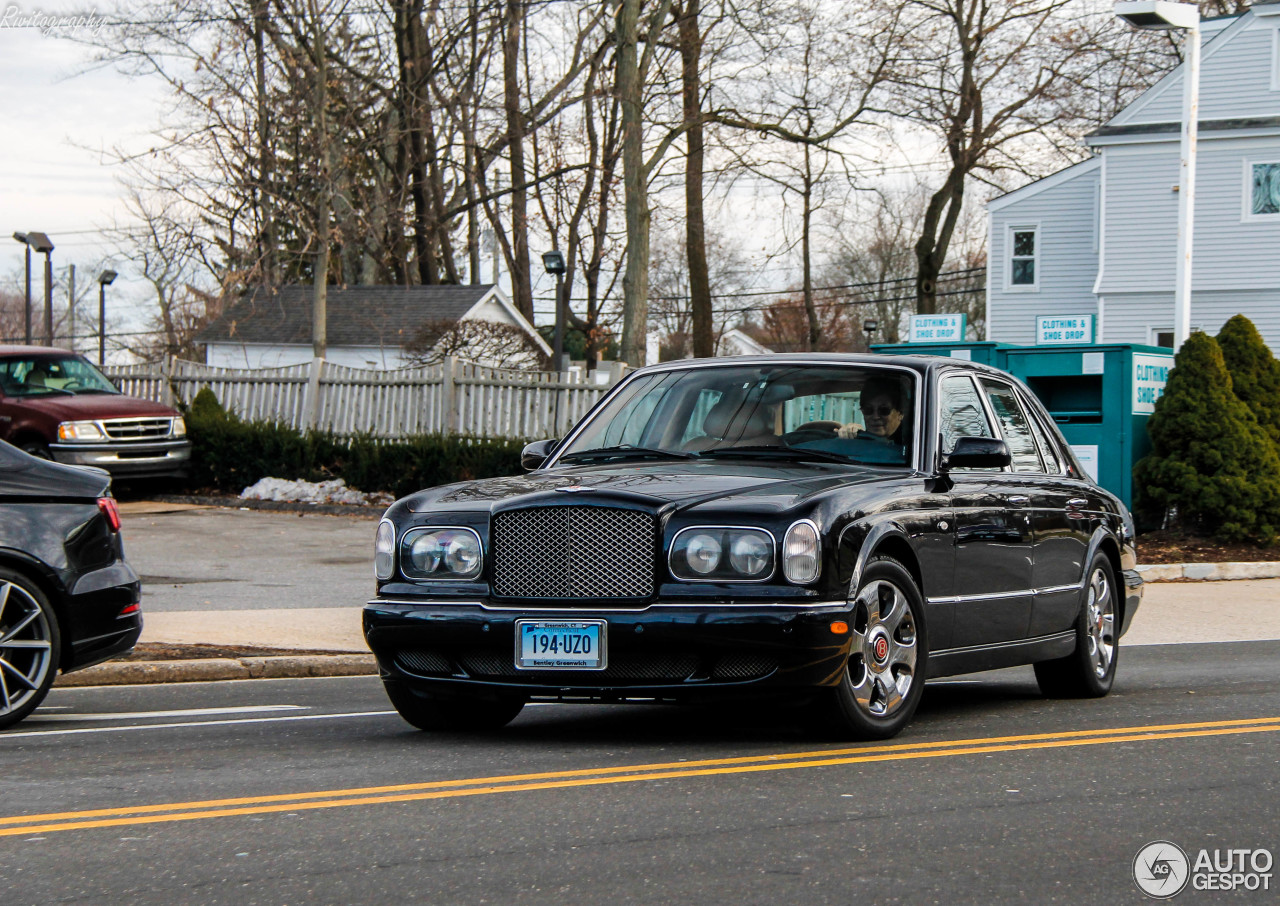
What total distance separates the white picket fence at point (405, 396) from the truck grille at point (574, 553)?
1464 cm

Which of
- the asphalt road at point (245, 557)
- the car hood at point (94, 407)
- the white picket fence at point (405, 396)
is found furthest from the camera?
the white picket fence at point (405, 396)

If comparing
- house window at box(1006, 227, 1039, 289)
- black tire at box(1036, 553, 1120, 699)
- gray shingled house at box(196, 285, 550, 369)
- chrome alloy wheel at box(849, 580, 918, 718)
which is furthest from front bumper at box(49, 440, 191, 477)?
house window at box(1006, 227, 1039, 289)

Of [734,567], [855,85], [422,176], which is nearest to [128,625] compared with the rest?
[734,567]

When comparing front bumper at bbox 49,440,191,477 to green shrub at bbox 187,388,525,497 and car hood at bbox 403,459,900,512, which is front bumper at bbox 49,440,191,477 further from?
car hood at bbox 403,459,900,512

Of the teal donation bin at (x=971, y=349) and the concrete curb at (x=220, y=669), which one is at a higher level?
the teal donation bin at (x=971, y=349)

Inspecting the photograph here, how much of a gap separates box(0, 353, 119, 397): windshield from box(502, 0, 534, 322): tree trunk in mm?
10833

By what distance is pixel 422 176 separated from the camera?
134ft

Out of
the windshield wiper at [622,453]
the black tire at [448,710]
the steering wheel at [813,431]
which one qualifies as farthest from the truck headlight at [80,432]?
the steering wheel at [813,431]

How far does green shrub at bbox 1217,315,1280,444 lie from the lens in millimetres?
18297

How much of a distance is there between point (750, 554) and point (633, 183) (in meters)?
22.2

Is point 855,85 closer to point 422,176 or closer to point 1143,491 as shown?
point 422,176

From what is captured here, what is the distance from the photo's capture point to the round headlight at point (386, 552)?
693 centimetres

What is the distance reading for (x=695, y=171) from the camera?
117 ft

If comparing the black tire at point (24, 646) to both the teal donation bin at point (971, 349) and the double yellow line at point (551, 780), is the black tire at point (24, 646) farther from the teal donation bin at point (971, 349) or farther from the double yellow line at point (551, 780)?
the teal donation bin at point (971, 349)
